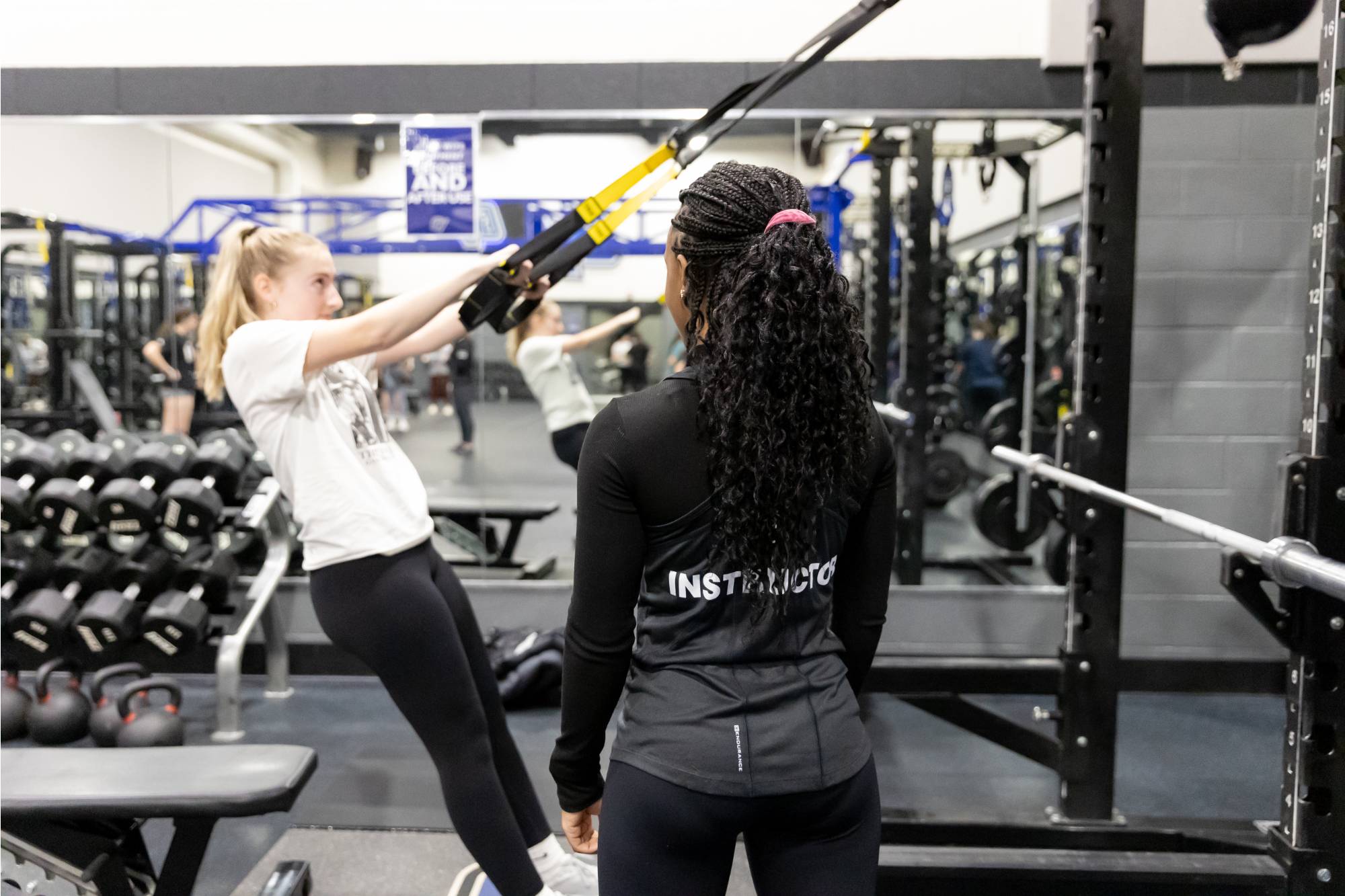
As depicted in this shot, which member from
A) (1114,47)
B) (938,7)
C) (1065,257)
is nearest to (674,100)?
(938,7)

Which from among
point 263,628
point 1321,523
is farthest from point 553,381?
point 1321,523

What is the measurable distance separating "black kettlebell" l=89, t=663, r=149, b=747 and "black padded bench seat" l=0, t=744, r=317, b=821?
1234mm

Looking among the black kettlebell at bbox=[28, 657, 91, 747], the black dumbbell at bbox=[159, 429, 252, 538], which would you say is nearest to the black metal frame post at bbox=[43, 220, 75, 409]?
the black dumbbell at bbox=[159, 429, 252, 538]

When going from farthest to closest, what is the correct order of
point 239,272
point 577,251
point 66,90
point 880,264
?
point 880,264
point 66,90
point 239,272
point 577,251

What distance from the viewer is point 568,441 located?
4371 mm

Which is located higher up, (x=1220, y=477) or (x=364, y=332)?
(x=364, y=332)

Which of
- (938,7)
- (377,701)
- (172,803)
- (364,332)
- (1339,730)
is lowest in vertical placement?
(377,701)

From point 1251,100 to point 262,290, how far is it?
3.58 m

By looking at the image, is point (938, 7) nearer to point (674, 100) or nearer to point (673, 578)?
point (674, 100)

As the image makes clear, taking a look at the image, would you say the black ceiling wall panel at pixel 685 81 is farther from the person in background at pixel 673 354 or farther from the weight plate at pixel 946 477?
the weight plate at pixel 946 477

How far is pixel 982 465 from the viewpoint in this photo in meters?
7.99

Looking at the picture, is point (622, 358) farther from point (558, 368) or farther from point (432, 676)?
point (432, 676)

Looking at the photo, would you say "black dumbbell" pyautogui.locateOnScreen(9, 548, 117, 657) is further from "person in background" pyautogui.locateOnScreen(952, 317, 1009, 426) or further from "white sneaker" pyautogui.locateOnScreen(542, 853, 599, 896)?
"person in background" pyautogui.locateOnScreen(952, 317, 1009, 426)

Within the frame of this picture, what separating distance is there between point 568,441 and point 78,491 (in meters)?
1.90
